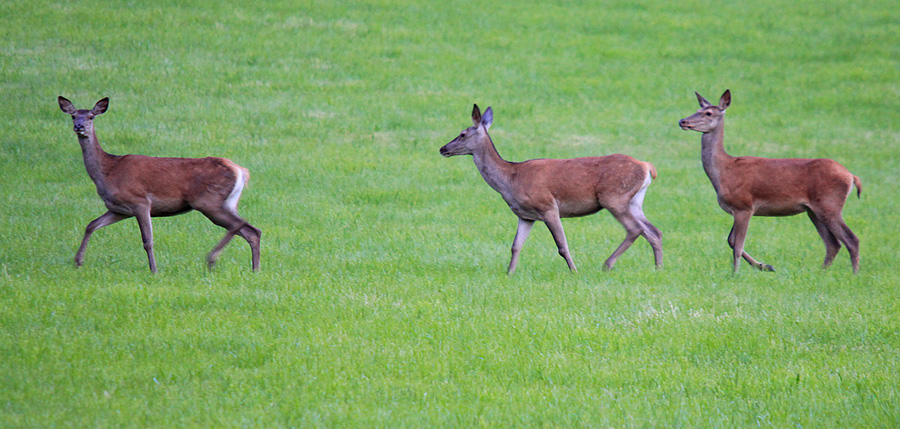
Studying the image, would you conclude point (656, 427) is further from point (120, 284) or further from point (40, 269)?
point (40, 269)

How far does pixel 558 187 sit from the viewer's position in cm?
1034

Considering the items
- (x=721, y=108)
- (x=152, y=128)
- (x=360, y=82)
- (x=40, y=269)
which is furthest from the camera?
(x=360, y=82)

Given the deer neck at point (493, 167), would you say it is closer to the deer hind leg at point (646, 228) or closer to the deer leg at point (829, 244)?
the deer hind leg at point (646, 228)

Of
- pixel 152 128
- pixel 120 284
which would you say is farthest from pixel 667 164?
pixel 120 284

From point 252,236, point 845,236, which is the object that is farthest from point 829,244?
point 252,236

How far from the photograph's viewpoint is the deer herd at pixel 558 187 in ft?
31.0

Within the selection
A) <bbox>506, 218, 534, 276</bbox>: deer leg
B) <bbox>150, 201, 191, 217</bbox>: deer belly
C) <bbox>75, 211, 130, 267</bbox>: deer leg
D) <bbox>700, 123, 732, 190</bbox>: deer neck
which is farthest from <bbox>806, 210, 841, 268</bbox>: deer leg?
<bbox>75, 211, 130, 267</bbox>: deer leg

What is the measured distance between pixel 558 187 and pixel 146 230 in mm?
4299

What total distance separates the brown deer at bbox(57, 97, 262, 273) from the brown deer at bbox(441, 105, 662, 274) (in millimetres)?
2826

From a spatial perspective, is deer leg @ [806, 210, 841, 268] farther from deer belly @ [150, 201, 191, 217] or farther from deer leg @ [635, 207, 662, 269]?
deer belly @ [150, 201, 191, 217]

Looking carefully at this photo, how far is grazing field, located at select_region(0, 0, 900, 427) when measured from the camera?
6.05 metres

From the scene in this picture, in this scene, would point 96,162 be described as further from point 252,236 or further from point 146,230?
point 252,236

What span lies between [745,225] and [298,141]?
9372 mm

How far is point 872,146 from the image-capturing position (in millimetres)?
19922
